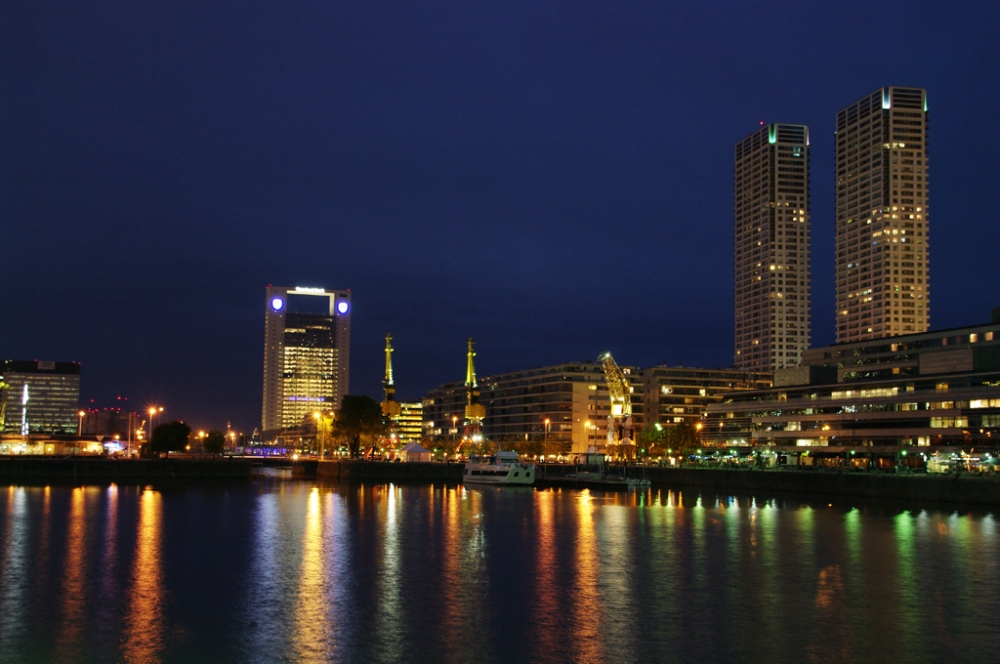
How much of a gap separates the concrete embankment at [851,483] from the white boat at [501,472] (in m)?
20.3

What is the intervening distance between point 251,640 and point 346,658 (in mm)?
3664

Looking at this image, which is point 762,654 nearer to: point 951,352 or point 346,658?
point 346,658

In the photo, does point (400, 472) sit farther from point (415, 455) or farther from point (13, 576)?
point (13, 576)

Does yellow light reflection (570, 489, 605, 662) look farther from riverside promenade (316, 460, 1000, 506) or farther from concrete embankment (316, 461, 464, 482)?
concrete embankment (316, 461, 464, 482)

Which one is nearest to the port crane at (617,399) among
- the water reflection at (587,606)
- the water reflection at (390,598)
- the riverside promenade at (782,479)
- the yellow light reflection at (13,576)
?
the riverside promenade at (782,479)

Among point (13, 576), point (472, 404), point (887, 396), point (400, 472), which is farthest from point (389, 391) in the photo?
point (13, 576)

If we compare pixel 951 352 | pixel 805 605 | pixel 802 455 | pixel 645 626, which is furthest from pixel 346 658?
pixel 802 455

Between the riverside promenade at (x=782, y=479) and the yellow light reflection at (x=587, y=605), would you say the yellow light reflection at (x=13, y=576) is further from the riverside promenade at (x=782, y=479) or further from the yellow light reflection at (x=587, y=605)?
the riverside promenade at (x=782, y=479)

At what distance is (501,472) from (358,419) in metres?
42.7

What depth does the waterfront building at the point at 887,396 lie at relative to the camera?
123188mm

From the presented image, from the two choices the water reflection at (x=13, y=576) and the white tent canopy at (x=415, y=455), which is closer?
the water reflection at (x=13, y=576)

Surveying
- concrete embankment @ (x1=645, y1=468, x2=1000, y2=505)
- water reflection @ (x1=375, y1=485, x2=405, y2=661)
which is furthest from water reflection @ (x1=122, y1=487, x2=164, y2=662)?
→ concrete embankment @ (x1=645, y1=468, x2=1000, y2=505)

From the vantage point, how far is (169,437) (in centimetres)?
15150

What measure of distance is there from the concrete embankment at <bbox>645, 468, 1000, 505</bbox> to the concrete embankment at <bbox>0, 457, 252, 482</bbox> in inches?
2404
